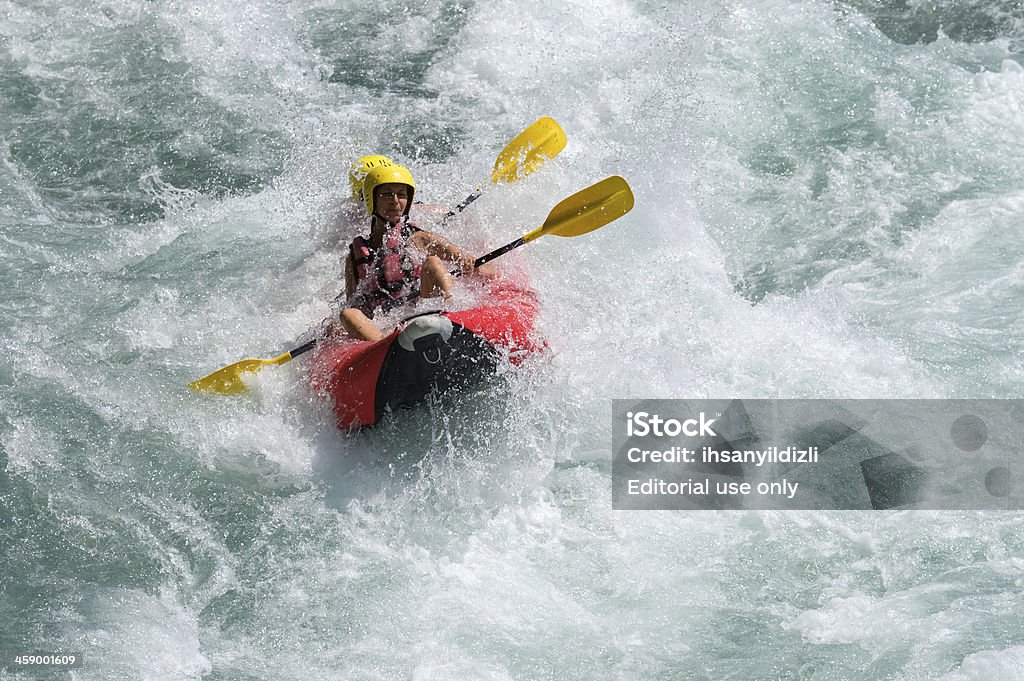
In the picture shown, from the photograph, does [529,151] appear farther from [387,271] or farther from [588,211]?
[387,271]

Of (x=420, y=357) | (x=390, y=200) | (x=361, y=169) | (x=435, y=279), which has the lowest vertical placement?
(x=420, y=357)

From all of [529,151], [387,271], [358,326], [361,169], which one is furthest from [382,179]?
[529,151]

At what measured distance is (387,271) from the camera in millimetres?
5574

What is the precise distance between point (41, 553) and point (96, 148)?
12.2 ft

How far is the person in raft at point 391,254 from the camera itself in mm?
5574

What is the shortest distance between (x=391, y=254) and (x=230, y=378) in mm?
983

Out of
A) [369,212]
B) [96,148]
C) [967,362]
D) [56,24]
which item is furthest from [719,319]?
[56,24]

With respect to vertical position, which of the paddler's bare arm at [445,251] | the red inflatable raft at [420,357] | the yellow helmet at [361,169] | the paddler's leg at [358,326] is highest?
the yellow helmet at [361,169]

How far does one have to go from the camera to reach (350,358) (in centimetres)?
512

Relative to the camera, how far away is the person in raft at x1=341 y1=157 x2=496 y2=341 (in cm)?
557

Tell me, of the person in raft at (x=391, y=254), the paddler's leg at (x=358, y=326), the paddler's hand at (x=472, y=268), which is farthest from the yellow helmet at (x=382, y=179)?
the paddler's leg at (x=358, y=326)

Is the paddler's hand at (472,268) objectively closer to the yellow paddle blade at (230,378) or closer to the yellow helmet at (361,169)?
the yellow helmet at (361,169)

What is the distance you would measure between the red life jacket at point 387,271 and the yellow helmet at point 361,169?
0.40 meters

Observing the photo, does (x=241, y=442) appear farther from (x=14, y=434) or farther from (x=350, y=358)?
(x=14, y=434)
